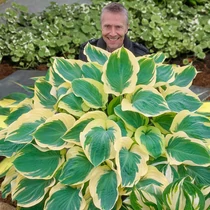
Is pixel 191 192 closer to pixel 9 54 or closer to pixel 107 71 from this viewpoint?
pixel 107 71

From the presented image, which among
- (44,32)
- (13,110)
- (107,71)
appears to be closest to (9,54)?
(44,32)

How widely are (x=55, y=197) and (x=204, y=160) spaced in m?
0.66

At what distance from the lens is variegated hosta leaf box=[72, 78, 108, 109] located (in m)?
2.28

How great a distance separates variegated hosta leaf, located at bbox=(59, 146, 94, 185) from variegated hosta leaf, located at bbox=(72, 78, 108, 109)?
9.2 inches

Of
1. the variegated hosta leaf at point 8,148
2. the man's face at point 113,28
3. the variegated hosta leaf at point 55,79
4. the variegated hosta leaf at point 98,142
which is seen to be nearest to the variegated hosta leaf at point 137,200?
the variegated hosta leaf at point 98,142

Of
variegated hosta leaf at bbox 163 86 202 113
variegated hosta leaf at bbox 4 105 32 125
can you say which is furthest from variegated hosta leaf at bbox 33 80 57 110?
variegated hosta leaf at bbox 163 86 202 113

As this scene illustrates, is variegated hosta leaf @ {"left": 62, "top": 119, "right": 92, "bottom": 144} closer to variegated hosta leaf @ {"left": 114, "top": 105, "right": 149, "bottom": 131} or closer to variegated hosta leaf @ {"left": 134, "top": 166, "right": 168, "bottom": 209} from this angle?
variegated hosta leaf @ {"left": 114, "top": 105, "right": 149, "bottom": 131}

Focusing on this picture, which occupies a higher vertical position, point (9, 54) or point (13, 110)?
point (13, 110)

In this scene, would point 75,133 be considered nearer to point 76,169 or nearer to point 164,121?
point 76,169

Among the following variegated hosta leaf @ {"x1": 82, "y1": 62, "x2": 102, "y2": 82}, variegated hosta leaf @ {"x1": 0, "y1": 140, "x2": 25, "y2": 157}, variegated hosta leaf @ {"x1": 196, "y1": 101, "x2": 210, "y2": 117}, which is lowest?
variegated hosta leaf @ {"x1": 0, "y1": 140, "x2": 25, "y2": 157}

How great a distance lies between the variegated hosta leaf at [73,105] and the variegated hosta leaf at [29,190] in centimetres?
32

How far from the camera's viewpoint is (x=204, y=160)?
7.07ft

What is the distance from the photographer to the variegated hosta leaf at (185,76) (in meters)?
2.55

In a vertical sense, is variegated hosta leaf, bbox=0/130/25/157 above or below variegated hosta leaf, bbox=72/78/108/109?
below
